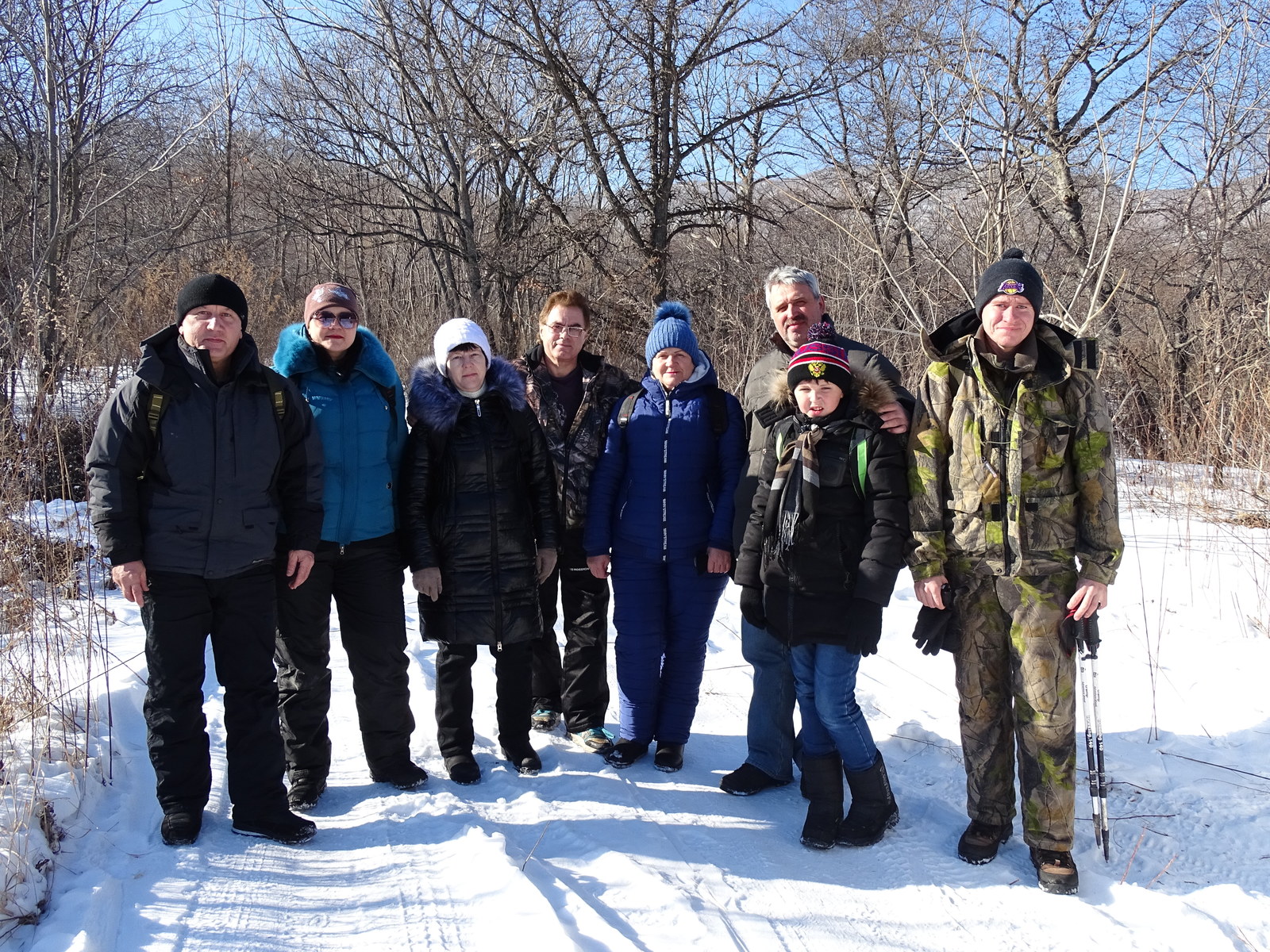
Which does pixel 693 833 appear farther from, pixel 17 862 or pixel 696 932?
pixel 17 862

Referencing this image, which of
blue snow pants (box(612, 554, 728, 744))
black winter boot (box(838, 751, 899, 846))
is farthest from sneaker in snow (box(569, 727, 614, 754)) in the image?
black winter boot (box(838, 751, 899, 846))

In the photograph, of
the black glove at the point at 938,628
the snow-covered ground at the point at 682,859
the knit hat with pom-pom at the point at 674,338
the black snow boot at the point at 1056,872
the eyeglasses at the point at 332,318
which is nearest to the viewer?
the snow-covered ground at the point at 682,859

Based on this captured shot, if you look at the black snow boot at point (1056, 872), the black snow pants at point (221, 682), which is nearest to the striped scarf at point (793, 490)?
the black snow boot at point (1056, 872)

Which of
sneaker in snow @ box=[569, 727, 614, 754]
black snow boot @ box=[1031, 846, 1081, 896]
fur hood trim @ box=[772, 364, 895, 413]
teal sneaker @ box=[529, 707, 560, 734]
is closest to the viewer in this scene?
black snow boot @ box=[1031, 846, 1081, 896]

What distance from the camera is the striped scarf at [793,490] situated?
310 centimetres

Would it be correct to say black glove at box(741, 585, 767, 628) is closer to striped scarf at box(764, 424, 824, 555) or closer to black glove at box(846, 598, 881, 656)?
striped scarf at box(764, 424, 824, 555)

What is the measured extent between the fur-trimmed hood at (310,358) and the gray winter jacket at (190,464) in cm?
22

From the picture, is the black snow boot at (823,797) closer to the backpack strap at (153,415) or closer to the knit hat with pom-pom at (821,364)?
the knit hat with pom-pom at (821,364)

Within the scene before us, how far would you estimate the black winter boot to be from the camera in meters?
3.20

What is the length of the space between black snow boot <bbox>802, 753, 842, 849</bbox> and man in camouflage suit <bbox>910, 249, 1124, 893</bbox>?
1.54 feet

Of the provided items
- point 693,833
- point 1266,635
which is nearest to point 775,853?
point 693,833

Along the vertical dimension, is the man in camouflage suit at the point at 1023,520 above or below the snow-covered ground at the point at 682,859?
above

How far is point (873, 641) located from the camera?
306cm

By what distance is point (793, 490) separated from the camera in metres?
3.15
